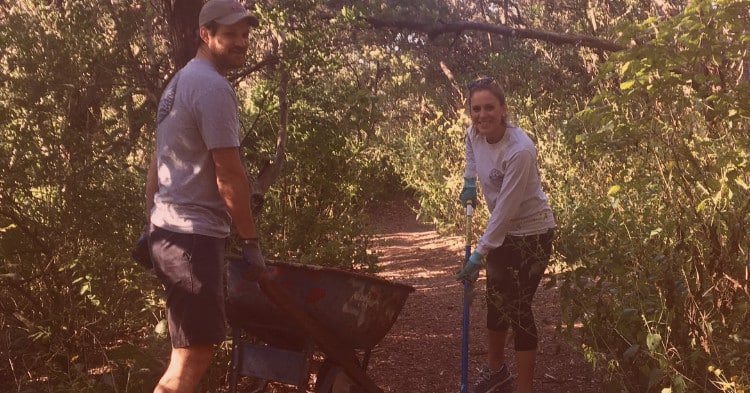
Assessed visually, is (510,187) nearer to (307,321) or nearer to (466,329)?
(466,329)

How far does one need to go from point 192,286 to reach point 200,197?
0.37 m

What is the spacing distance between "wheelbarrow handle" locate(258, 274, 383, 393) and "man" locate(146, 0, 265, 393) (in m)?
0.15

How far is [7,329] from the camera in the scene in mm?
4008

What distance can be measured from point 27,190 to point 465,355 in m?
2.92

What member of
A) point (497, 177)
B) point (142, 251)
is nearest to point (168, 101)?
point (142, 251)

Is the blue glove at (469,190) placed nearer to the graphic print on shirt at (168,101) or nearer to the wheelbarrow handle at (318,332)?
the wheelbarrow handle at (318,332)

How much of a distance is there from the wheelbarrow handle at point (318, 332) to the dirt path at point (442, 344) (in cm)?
139

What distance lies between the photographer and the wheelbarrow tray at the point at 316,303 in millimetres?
3229

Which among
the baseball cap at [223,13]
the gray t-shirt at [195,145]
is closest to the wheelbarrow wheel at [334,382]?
the gray t-shirt at [195,145]

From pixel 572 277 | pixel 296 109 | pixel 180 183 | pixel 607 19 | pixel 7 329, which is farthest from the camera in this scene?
pixel 607 19

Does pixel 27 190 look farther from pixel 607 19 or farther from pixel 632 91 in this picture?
pixel 607 19

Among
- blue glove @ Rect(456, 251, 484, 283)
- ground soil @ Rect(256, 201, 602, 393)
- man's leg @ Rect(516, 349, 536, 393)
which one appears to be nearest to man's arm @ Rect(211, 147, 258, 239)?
blue glove @ Rect(456, 251, 484, 283)

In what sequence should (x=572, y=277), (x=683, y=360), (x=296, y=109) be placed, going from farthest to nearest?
(x=296, y=109) → (x=572, y=277) → (x=683, y=360)

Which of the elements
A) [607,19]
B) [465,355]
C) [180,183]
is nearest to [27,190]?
[180,183]
